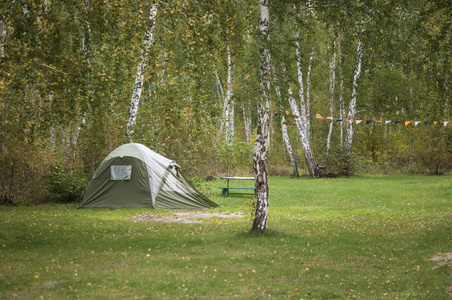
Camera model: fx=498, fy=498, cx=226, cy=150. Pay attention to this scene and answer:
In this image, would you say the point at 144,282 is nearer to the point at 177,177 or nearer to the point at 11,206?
the point at 177,177

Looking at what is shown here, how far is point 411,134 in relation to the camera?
32.5m

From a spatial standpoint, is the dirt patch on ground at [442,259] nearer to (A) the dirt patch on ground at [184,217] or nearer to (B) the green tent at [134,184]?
(A) the dirt patch on ground at [184,217]

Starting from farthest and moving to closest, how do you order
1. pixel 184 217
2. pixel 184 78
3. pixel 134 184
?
pixel 184 78 < pixel 134 184 < pixel 184 217

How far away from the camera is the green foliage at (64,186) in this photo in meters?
17.1

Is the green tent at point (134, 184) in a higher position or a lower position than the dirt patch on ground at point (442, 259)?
higher

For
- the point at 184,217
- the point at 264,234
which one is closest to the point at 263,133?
the point at 264,234

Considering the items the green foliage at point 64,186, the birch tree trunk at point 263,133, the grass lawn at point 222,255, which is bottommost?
the grass lawn at point 222,255

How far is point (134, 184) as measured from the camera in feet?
52.8

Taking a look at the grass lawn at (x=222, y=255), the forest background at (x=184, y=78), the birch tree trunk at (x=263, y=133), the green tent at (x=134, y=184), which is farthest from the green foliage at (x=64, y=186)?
the birch tree trunk at (x=263, y=133)

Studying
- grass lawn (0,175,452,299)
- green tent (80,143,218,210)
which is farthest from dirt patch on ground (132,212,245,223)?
green tent (80,143,218,210)

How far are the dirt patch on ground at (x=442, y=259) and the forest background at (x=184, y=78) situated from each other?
360 centimetres

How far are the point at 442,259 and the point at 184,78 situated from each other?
12.6 metres

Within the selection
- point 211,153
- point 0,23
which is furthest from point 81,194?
point 0,23

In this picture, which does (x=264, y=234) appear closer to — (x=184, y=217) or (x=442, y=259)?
(x=442, y=259)
